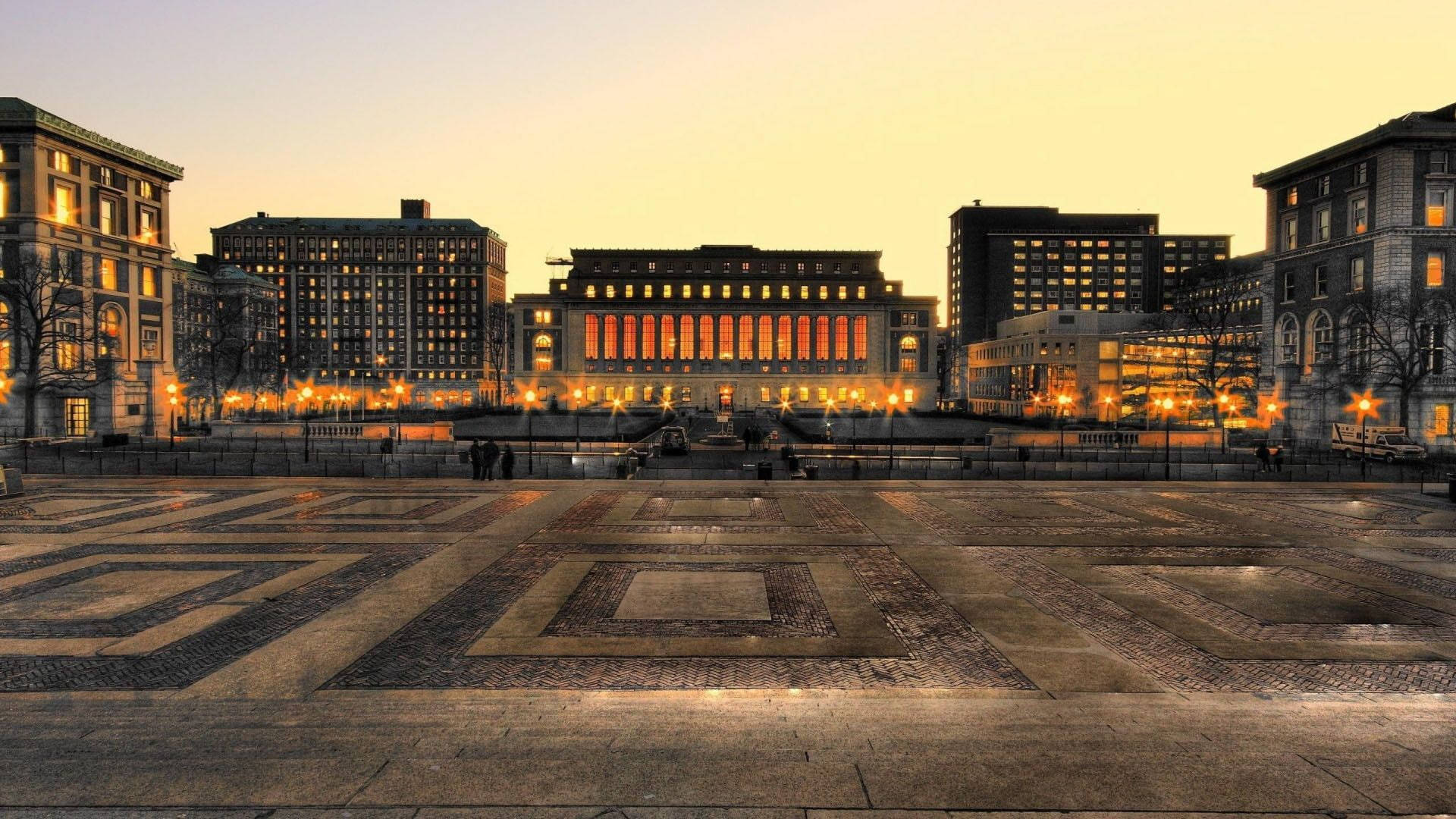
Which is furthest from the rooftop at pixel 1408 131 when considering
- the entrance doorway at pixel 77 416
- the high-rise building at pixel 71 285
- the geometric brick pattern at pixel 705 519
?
the entrance doorway at pixel 77 416

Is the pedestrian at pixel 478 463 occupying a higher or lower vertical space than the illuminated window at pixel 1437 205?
lower

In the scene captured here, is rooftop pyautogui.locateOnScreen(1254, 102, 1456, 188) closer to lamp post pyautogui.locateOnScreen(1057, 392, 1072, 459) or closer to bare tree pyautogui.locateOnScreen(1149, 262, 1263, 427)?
bare tree pyautogui.locateOnScreen(1149, 262, 1263, 427)

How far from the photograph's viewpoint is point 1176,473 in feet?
126

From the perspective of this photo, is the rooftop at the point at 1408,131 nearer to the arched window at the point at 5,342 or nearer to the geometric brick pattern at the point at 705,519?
the geometric brick pattern at the point at 705,519

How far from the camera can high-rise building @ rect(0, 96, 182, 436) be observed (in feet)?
176

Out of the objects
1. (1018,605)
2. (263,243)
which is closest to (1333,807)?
(1018,605)

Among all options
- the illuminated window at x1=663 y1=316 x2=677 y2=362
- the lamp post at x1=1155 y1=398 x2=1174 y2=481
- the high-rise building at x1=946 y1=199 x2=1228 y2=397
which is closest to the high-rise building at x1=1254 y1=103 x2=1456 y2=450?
the lamp post at x1=1155 y1=398 x2=1174 y2=481

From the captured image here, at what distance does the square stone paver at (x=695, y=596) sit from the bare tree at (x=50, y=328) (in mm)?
52853

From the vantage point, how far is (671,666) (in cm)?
1180

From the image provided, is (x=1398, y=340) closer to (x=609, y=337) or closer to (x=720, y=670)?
(x=720, y=670)

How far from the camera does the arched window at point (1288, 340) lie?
202 feet

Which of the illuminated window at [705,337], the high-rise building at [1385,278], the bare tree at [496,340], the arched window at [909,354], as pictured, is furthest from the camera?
the bare tree at [496,340]

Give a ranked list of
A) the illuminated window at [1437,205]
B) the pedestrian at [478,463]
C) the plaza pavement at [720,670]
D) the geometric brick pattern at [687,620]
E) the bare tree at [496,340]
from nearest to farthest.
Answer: the plaza pavement at [720,670] → the geometric brick pattern at [687,620] → the pedestrian at [478,463] → the illuminated window at [1437,205] → the bare tree at [496,340]

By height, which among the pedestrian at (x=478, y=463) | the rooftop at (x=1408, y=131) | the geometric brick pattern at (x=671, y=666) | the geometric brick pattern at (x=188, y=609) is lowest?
the geometric brick pattern at (x=671, y=666)
